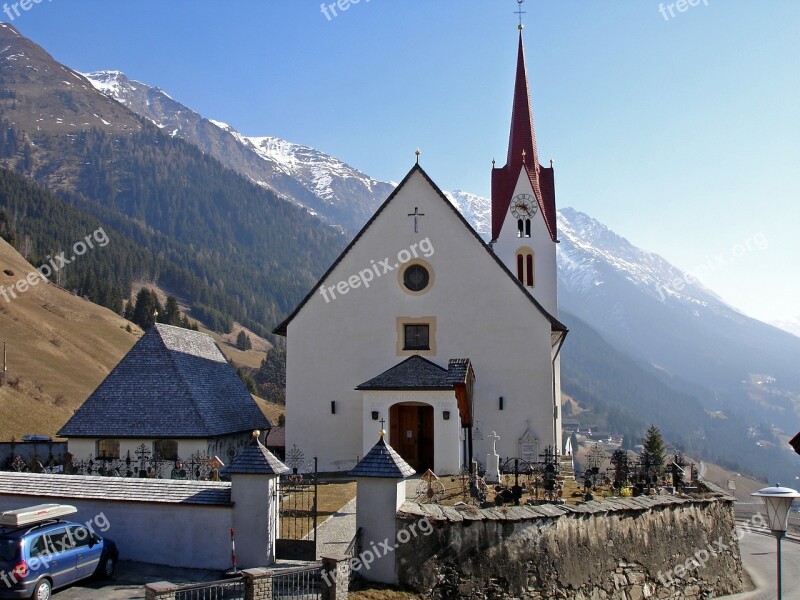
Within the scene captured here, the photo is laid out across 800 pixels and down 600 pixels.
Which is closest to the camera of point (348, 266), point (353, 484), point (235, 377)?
point (353, 484)

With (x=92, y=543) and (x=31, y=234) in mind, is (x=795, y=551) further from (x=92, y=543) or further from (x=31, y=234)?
(x=31, y=234)

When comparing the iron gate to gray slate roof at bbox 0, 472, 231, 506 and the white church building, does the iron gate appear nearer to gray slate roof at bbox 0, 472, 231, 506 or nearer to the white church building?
gray slate roof at bbox 0, 472, 231, 506

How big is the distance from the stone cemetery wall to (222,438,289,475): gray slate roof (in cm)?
286

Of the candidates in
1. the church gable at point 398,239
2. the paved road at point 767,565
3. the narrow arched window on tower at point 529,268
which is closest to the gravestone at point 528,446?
the church gable at point 398,239

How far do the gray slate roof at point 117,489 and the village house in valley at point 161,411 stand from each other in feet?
29.5

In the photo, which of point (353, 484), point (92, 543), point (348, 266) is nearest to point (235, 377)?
point (348, 266)

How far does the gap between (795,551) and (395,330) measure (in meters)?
24.0

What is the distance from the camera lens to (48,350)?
6862 cm

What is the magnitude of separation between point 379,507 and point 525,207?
28.5 m

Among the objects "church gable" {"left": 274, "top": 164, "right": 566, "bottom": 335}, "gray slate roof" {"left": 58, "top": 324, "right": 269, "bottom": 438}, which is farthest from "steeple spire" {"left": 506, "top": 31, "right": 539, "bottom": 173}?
"gray slate roof" {"left": 58, "top": 324, "right": 269, "bottom": 438}

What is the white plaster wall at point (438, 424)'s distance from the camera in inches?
1073

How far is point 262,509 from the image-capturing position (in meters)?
15.4

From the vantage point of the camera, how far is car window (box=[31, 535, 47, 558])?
13.6 metres

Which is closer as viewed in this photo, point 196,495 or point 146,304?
point 196,495
